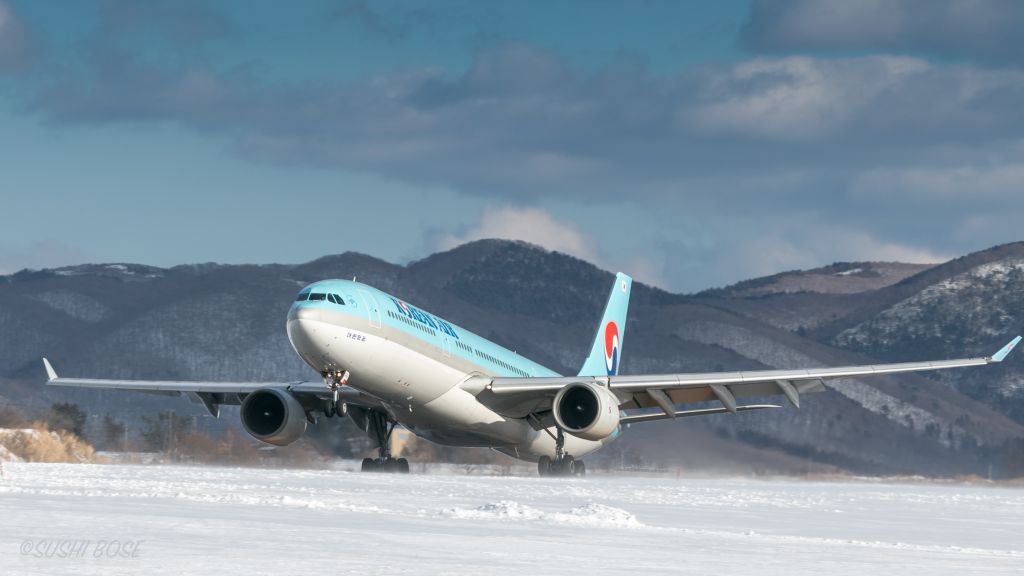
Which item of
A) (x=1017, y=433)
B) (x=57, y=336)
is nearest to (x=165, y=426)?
(x=1017, y=433)

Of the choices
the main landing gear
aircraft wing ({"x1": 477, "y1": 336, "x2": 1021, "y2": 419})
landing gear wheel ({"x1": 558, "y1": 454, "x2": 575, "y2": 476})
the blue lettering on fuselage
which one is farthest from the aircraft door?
landing gear wheel ({"x1": 558, "y1": 454, "x2": 575, "y2": 476})

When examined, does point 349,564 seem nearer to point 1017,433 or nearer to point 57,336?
point 1017,433

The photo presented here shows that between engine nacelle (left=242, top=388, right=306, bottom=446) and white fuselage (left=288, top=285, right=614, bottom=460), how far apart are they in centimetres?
347

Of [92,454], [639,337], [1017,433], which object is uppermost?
[639,337]

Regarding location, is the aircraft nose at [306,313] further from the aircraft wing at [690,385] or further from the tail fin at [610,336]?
the tail fin at [610,336]

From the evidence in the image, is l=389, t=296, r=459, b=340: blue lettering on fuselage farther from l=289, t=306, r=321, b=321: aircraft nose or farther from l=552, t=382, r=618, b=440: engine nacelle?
l=552, t=382, r=618, b=440: engine nacelle

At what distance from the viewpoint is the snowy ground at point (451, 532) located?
524 inches

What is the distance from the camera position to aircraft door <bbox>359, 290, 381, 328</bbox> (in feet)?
112

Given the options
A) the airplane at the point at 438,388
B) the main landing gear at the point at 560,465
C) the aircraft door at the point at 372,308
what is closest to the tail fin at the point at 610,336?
the airplane at the point at 438,388

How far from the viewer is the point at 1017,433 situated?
85.6 metres

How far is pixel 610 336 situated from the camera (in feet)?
172

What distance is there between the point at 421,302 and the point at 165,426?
390 feet

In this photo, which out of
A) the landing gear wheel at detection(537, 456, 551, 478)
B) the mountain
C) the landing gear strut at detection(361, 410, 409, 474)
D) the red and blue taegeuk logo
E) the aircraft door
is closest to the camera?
the aircraft door

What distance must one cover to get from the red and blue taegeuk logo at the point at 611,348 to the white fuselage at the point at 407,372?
921cm
